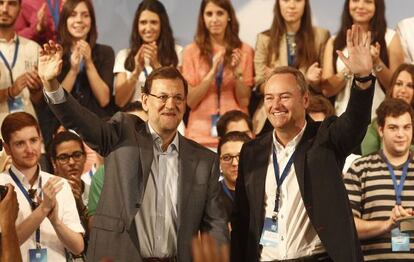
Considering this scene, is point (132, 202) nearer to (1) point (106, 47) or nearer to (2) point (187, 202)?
(2) point (187, 202)

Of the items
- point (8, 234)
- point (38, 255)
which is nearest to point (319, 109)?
point (38, 255)

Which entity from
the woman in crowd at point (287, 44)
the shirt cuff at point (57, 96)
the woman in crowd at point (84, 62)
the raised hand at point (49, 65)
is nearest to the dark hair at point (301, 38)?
the woman in crowd at point (287, 44)

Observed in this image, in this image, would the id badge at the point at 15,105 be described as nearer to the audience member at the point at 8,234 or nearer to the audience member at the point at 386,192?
the audience member at the point at 386,192

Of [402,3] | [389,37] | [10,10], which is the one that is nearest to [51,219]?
[10,10]

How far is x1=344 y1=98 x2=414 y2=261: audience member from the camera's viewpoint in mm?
5582

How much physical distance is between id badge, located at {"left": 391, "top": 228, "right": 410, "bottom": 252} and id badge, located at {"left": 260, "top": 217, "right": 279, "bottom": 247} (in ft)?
4.20

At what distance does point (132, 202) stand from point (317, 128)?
3.09 feet

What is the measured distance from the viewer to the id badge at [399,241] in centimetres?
558

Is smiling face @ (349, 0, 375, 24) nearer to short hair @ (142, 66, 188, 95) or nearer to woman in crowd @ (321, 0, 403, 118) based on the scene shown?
woman in crowd @ (321, 0, 403, 118)

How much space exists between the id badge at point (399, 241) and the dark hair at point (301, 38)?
1998 mm

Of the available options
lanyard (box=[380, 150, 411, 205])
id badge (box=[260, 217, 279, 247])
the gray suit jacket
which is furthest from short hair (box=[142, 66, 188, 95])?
lanyard (box=[380, 150, 411, 205])

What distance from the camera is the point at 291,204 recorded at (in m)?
4.54

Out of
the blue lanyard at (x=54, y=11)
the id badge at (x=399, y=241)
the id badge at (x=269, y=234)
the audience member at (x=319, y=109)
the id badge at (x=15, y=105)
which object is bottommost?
the id badge at (x=399, y=241)

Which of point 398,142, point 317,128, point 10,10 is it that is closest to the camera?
point 317,128
